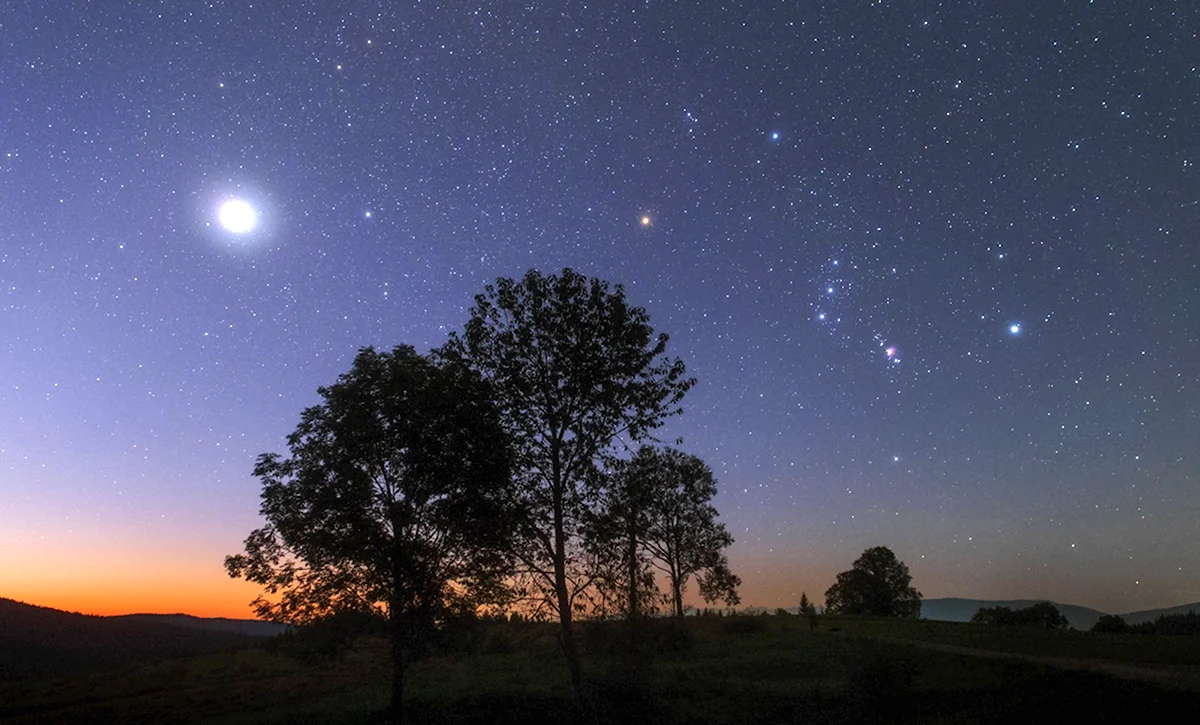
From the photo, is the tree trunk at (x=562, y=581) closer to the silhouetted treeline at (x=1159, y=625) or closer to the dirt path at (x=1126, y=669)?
the dirt path at (x=1126, y=669)

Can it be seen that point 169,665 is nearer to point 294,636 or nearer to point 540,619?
point 294,636

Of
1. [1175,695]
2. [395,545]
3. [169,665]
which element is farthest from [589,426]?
[169,665]

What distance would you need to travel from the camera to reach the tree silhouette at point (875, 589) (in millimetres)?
100000

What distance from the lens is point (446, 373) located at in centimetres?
2478

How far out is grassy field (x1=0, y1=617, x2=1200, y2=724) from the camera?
20.2m

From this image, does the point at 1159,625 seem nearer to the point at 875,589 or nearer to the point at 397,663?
the point at 397,663

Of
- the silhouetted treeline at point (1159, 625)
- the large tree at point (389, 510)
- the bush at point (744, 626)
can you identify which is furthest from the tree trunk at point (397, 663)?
the silhouetted treeline at point (1159, 625)

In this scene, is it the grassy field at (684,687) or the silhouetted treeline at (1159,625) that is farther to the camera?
the silhouetted treeline at (1159,625)

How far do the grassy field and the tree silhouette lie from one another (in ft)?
187

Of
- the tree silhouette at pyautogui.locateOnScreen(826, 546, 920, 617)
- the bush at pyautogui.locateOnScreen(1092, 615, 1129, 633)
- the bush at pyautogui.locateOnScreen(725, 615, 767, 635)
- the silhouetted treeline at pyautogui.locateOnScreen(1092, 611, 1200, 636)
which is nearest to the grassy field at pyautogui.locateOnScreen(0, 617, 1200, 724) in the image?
the bush at pyautogui.locateOnScreen(725, 615, 767, 635)

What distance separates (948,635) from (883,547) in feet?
231

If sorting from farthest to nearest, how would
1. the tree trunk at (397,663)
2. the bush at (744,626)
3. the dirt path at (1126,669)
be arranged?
the bush at (744,626)
the tree trunk at (397,663)
the dirt path at (1126,669)

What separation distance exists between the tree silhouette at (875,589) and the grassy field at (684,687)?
187 ft

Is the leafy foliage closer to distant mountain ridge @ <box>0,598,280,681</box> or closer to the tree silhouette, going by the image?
the tree silhouette
